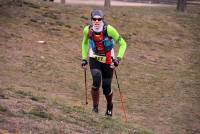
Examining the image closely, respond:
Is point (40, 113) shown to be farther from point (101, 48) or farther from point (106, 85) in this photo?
point (106, 85)

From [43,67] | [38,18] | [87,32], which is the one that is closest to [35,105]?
[87,32]

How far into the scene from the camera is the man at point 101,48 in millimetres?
10370

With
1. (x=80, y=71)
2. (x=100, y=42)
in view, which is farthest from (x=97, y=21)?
(x=80, y=71)

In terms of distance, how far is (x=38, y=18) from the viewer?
2250cm

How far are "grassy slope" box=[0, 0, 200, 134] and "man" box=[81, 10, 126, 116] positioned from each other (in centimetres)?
71

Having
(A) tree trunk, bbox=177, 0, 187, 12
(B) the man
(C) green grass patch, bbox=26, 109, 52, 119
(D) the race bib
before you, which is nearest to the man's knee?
(B) the man

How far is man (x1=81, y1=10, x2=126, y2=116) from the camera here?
1037cm

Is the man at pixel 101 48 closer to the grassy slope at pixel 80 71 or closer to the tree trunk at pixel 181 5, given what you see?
the grassy slope at pixel 80 71

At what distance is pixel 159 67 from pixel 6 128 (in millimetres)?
12831

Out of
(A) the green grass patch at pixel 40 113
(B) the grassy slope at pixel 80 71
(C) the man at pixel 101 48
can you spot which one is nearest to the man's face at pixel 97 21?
(C) the man at pixel 101 48

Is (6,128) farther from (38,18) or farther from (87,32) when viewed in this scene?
(38,18)

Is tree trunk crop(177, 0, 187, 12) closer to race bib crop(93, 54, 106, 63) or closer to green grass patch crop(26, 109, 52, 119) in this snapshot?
race bib crop(93, 54, 106, 63)

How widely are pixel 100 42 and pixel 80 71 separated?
7.11m

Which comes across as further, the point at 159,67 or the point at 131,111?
the point at 159,67
